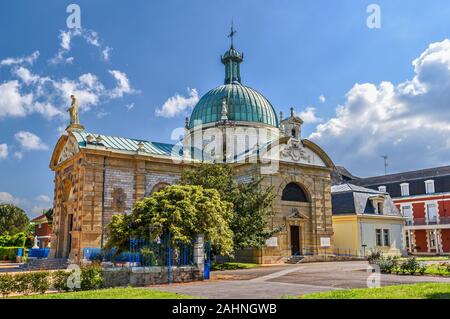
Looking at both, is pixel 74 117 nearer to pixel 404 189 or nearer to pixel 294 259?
pixel 294 259

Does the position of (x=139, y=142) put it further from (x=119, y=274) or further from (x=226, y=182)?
(x=119, y=274)

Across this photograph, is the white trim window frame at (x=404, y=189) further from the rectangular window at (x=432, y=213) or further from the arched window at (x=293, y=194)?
the arched window at (x=293, y=194)

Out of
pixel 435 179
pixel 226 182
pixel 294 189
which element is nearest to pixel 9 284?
pixel 226 182

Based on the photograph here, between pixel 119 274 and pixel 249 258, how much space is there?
16949 millimetres

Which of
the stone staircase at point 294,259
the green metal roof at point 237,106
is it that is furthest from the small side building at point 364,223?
the green metal roof at point 237,106

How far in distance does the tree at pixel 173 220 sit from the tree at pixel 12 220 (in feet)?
187

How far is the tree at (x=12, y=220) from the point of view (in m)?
69.9

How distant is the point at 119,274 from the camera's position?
17.2 meters

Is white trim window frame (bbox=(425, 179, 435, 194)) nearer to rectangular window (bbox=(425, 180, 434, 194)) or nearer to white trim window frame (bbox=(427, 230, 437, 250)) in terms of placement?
rectangular window (bbox=(425, 180, 434, 194))

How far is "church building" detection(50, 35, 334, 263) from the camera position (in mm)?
31139

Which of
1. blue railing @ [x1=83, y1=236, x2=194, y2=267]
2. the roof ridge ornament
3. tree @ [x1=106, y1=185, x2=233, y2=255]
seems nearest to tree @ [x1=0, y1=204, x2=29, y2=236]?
the roof ridge ornament

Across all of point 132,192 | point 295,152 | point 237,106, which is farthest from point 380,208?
point 132,192

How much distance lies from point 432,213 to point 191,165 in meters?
30.8

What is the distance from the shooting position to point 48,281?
15.8m
